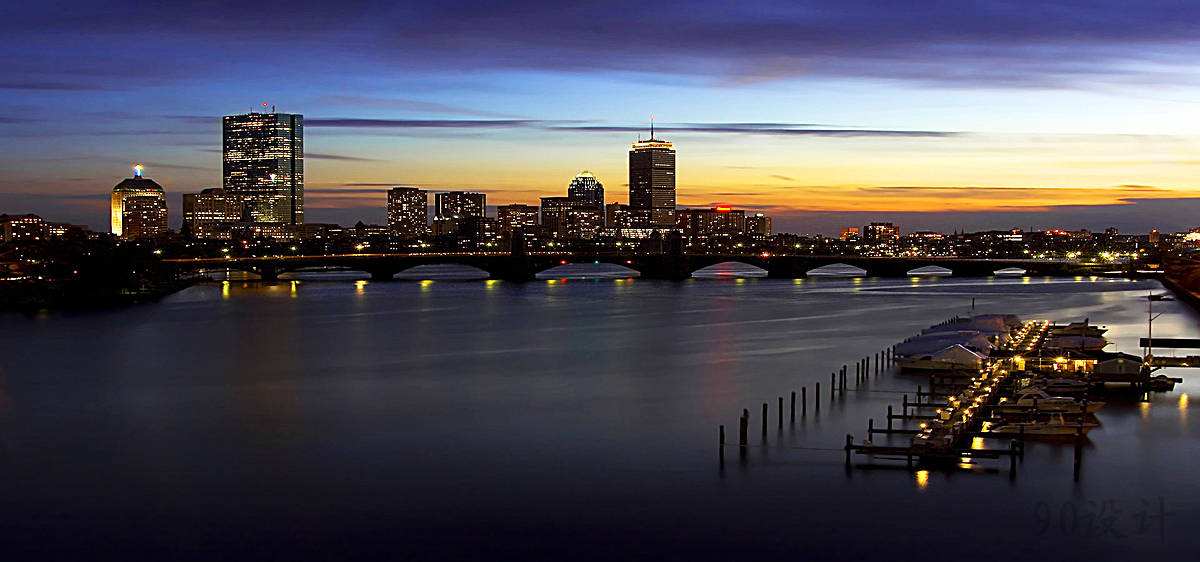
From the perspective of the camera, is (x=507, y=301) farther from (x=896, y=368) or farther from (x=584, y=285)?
(x=896, y=368)

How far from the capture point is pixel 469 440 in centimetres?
3047

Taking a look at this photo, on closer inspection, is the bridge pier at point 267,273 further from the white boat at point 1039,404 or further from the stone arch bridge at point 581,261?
the white boat at point 1039,404

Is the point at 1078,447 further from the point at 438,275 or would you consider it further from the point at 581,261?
the point at 438,275

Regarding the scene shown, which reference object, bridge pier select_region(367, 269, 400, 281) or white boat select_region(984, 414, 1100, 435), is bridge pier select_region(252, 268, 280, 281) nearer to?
bridge pier select_region(367, 269, 400, 281)

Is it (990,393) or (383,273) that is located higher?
(990,393)

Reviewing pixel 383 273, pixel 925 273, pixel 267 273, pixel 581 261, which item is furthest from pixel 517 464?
pixel 925 273

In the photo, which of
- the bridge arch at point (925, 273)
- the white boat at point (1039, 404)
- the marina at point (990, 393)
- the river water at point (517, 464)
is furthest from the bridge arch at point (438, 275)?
the white boat at point (1039, 404)

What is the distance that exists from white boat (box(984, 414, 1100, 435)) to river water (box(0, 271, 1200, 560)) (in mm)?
829

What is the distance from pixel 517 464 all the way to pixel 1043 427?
12.8m

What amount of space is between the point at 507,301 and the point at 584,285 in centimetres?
2868

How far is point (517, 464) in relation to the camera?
90.0 feet

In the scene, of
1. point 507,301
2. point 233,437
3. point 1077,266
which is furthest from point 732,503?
point 1077,266

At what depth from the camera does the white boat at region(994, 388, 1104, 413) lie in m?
29.3

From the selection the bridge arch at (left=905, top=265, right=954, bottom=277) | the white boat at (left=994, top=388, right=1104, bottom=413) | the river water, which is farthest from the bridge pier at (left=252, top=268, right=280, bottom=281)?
the white boat at (left=994, top=388, right=1104, bottom=413)
